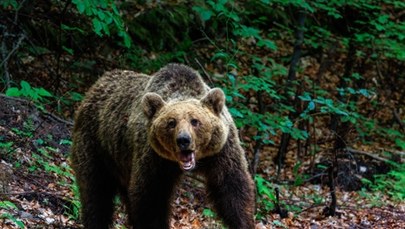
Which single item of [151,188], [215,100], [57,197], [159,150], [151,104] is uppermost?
[215,100]

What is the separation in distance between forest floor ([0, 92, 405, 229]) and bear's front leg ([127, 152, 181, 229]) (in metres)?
0.71

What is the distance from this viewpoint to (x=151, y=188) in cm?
487

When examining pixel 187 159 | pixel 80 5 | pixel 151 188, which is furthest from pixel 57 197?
pixel 187 159

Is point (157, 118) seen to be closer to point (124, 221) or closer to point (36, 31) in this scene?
point (124, 221)

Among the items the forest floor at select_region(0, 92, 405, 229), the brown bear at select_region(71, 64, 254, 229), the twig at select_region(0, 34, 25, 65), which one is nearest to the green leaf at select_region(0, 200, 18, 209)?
the forest floor at select_region(0, 92, 405, 229)

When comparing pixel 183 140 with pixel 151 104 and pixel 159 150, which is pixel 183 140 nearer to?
pixel 159 150

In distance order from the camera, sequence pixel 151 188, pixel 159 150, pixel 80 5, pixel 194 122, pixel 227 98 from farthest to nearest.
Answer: pixel 227 98, pixel 80 5, pixel 151 188, pixel 159 150, pixel 194 122

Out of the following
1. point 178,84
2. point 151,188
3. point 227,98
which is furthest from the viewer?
point 227,98

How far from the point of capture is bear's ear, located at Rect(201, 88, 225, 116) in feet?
15.3

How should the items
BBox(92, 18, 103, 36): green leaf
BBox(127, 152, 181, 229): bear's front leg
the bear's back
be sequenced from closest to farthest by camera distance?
1. BBox(127, 152, 181, 229): bear's front leg
2. the bear's back
3. BBox(92, 18, 103, 36): green leaf

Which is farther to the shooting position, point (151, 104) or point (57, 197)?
point (57, 197)

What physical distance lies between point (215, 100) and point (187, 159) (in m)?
0.57

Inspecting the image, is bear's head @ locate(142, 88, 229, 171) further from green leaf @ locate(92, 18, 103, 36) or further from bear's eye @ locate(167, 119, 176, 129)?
green leaf @ locate(92, 18, 103, 36)

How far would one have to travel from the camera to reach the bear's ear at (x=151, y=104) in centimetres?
472
